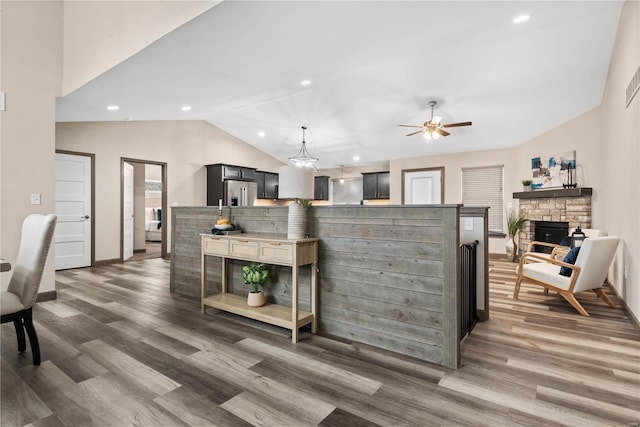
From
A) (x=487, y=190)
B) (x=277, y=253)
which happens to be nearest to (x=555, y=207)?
(x=487, y=190)

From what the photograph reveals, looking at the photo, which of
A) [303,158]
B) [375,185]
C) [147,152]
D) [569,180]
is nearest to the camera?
[569,180]

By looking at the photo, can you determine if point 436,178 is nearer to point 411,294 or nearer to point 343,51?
point 343,51

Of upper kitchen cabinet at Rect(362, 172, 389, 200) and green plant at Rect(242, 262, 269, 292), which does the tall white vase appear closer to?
green plant at Rect(242, 262, 269, 292)

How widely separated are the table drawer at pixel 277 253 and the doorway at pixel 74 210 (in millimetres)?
4641

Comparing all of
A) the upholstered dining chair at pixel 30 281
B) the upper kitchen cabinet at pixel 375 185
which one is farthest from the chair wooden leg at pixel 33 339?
the upper kitchen cabinet at pixel 375 185

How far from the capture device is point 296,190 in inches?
104

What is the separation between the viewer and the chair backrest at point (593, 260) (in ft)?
10.8

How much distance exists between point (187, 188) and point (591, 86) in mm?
7703

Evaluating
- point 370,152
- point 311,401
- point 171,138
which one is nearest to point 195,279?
point 311,401

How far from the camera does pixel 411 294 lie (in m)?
2.35

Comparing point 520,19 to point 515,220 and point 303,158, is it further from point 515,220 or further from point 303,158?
point 303,158

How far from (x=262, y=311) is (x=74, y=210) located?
471 centimetres

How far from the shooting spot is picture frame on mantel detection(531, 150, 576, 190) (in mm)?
5730

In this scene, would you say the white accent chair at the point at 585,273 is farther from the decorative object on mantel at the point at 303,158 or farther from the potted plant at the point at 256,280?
the decorative object on mantel at the point at 303,158
